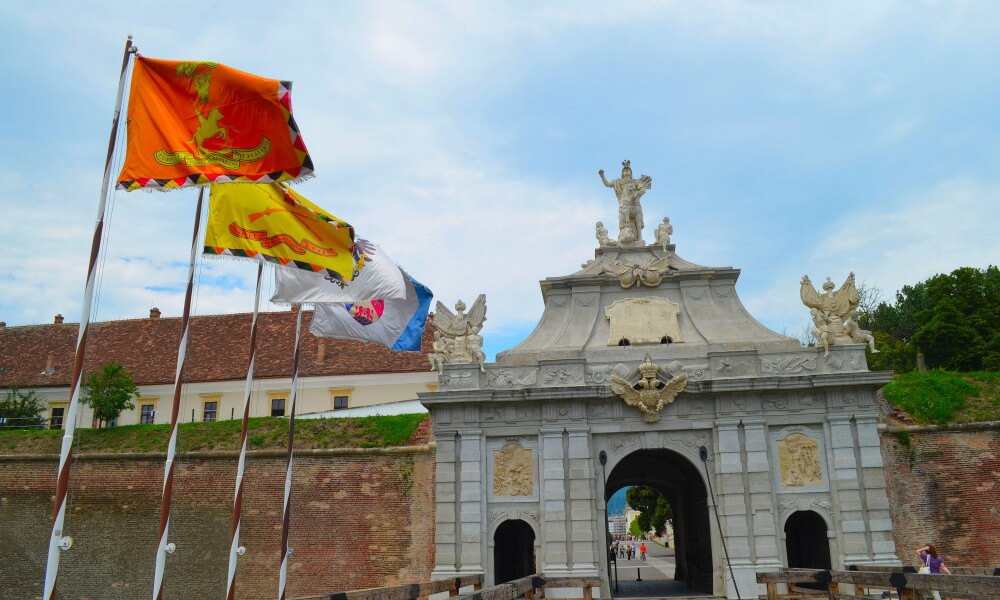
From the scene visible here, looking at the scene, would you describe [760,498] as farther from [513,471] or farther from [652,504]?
[652,504]

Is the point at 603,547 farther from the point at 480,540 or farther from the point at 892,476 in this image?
the point at 892,476

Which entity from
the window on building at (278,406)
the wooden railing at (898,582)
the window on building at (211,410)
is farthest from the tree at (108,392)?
the wooden railing at (898,582)

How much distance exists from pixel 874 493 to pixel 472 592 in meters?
12.3

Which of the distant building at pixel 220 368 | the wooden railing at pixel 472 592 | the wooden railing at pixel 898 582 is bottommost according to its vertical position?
the wooden railing at pixel 472 592

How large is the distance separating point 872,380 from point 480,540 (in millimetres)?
11305

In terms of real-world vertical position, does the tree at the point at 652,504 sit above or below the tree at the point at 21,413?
below

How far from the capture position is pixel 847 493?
21531 millimetres

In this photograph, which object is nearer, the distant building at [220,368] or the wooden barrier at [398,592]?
the wooden barrier at [398,592]

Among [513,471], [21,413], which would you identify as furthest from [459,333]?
[21,413]

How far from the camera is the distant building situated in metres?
38.5

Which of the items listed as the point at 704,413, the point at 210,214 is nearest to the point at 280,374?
the point at 704,413

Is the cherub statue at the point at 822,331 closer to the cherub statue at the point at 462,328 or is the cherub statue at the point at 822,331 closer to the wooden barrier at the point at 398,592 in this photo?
the cherub statue at the point at 462,328

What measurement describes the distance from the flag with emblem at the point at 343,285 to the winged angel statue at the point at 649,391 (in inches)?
329

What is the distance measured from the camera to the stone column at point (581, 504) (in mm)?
21703
